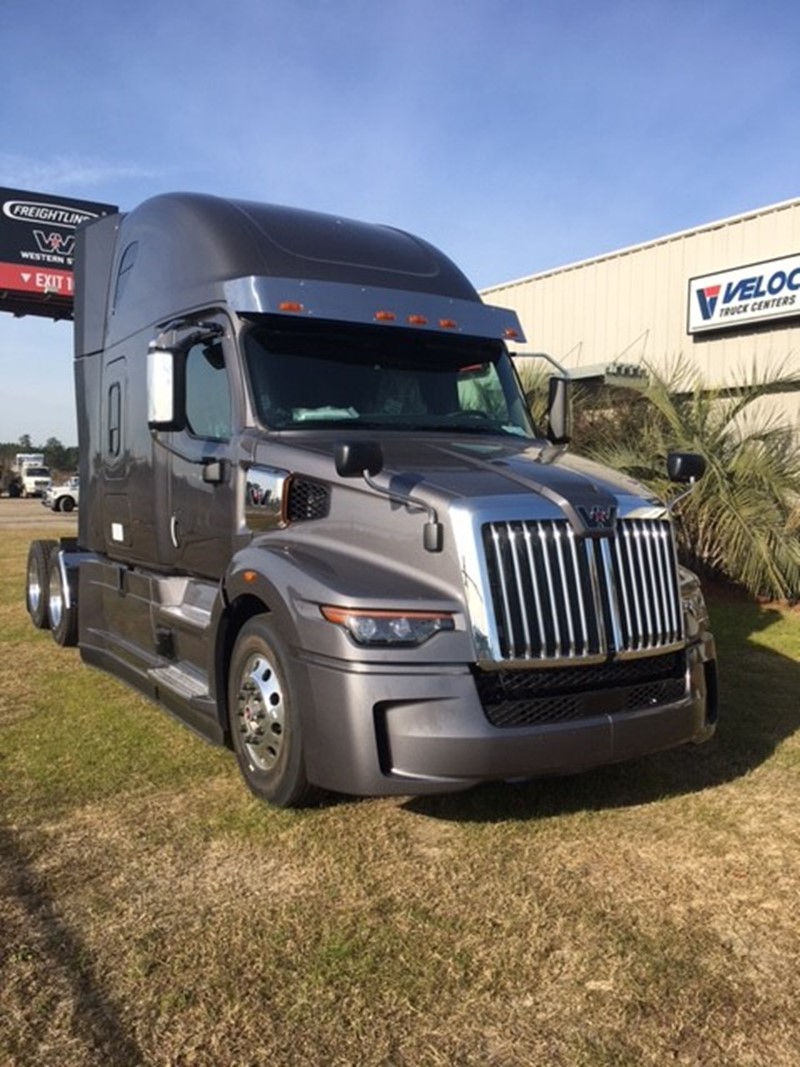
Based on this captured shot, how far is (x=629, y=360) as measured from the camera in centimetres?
1652

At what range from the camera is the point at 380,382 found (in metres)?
5.40

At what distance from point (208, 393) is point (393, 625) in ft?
7.48

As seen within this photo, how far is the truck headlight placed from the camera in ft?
12.7

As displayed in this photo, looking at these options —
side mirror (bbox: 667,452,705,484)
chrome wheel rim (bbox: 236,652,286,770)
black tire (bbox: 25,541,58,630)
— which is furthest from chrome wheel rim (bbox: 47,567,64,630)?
side mirror (bbox: 667,452,705,484)

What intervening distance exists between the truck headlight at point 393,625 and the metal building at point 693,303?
9492 millimetres

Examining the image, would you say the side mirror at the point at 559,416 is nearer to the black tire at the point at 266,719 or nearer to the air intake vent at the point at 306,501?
the air intake vent at the point at 306,501

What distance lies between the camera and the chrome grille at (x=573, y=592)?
154 inches

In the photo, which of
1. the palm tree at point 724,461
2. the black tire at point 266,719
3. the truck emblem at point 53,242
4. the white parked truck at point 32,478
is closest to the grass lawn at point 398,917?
the black tire at point 266,719

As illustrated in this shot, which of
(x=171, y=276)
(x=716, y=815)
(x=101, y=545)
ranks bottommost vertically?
(x=716, y=815)

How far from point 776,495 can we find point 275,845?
27.7 feet

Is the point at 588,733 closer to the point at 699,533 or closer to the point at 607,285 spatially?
the point at 699,533

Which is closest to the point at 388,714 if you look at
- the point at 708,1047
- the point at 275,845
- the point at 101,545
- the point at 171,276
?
the point at 275,845

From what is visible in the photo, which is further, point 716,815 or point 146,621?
point 146,621

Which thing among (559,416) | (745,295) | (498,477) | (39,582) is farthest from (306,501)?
(745,295)
